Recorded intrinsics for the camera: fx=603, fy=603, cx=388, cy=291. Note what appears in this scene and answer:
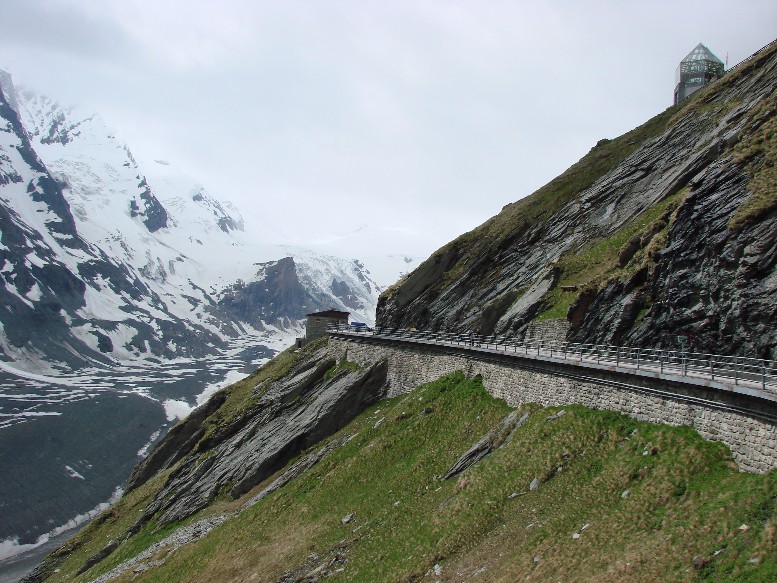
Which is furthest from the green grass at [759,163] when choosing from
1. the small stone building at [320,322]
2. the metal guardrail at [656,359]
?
the small stone building at [320,322]

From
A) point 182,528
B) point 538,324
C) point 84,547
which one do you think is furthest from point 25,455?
point 538,324

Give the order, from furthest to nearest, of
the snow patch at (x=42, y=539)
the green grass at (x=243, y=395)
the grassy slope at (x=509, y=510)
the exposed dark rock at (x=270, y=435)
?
1. the snow patch at (x=42, y=539)
2. the green grass at (x=243, y=395)
3. the exposed dark rock at (x=270, y=435)
4. the grassy slope at (x=509, y=510)

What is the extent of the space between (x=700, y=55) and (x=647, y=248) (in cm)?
6535

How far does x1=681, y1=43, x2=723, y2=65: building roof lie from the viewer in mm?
91312

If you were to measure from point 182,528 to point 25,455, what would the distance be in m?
155

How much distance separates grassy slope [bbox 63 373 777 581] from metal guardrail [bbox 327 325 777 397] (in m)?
3.01

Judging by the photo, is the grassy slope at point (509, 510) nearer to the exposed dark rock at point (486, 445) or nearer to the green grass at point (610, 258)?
the exposed dark rock at point (486, 445)

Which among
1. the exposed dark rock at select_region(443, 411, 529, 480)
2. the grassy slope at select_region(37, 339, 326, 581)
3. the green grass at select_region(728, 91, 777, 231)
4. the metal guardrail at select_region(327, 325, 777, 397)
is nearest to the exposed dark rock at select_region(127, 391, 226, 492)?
the grassy slope at select_region(37, 339, 326, 581)

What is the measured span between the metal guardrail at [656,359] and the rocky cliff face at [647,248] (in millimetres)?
1214

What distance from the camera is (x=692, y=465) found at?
73.6ft

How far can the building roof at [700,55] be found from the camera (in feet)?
300

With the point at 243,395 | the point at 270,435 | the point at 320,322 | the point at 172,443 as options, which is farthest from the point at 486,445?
the point at 172,443

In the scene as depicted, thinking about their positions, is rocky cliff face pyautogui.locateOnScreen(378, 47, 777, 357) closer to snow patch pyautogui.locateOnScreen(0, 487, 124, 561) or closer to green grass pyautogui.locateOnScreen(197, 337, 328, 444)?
green grass pyautogui.locateOnScreen(197, 337, 328, 444)

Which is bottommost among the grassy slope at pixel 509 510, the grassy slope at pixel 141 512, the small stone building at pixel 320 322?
the grassy slope at pixel 509 510
